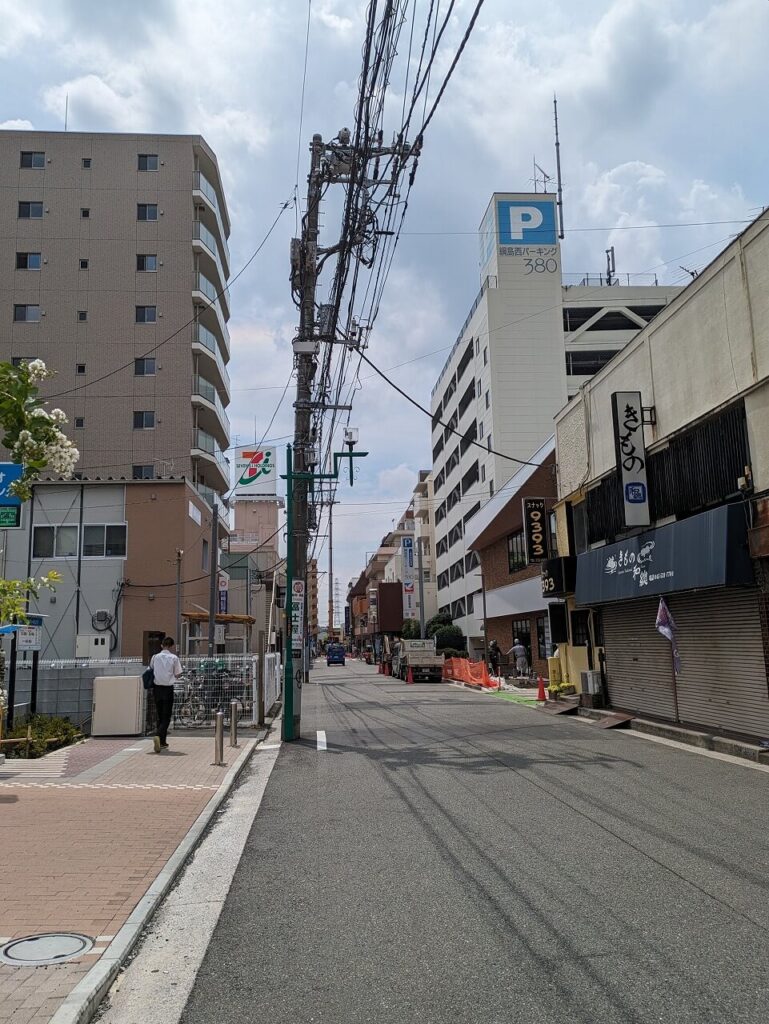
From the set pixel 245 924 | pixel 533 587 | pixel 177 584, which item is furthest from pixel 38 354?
pixel 245 924

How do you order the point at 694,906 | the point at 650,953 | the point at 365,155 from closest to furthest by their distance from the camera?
the point at 650,953
the point at 694,906
the point at 365,155

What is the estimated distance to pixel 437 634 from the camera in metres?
Result: 53.4

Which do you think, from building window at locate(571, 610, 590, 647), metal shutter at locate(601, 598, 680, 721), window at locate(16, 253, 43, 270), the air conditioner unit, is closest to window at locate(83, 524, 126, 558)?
building window at locate(571, 610, 590, 647)

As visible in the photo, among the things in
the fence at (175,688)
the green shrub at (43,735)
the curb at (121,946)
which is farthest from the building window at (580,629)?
the curb at (121,946)

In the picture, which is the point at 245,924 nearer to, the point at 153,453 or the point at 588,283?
the point at 153,453

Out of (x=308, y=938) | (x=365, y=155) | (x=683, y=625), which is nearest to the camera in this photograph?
(x=308, y=938)

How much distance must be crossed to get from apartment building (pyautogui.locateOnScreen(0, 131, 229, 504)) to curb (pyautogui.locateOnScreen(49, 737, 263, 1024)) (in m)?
35.3

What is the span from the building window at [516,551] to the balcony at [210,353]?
61.7 ft

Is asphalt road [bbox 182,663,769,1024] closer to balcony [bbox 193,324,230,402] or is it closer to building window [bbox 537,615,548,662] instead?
building window [bbox 537,615,548,662]

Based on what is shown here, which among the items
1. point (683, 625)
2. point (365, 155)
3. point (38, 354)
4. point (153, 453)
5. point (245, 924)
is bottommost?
point (245, 924)

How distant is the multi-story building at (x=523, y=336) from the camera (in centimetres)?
5275

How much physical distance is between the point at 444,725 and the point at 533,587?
60.2 ft

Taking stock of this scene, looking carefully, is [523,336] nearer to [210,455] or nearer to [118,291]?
[210,455]

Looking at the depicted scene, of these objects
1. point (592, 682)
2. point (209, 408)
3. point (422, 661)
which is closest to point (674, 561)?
point (592, 682)
